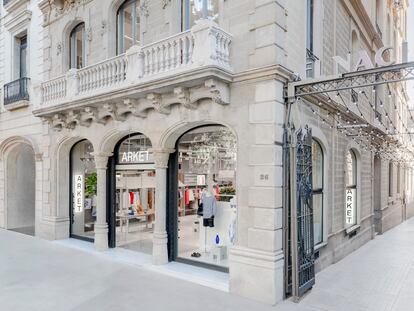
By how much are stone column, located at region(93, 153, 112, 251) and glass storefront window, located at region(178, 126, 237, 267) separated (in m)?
2.32

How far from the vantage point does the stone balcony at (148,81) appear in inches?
245

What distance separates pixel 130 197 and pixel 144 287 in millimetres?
3738

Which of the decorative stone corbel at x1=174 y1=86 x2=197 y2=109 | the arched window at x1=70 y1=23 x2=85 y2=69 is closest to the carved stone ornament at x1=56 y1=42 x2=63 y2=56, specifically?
the arched window at x1=70 y1=23 x2=85 y2=69

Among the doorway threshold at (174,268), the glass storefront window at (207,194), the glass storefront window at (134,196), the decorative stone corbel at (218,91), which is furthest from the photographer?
the glass storefront window at (134,196)

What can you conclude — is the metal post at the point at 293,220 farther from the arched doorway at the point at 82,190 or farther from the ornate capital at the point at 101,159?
the arched doorway at the point at 82,190

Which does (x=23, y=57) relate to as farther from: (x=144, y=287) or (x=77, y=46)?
(x=144, y=287)

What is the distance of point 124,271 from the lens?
751 cm

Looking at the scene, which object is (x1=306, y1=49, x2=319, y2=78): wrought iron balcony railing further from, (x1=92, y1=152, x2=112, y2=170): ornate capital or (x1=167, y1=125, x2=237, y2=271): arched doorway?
(x1=92, y1=152, x2=112, y2=170): ornate capital

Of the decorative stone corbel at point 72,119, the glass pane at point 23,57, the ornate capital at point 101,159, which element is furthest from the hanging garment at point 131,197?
the glass pane at point 23,57

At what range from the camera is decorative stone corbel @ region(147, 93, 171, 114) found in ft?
24.1

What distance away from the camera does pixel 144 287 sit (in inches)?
256

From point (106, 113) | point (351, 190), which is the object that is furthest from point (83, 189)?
point (351, 190)

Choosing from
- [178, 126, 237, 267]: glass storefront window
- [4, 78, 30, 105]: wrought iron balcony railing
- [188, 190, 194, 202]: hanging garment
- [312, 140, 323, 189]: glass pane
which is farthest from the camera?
[4, 78, 30, 105]: wrought iron balcony railing

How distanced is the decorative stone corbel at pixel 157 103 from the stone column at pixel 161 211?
3.13 ft
